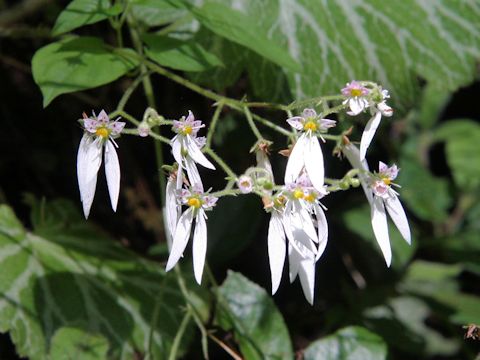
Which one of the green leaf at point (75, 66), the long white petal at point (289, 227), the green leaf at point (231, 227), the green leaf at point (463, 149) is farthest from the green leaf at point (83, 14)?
the green leaf at point (463, 149)

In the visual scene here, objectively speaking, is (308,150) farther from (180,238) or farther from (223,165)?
(180,238)

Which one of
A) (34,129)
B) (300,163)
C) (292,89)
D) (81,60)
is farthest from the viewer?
(34,129)

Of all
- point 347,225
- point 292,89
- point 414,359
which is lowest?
point 414,359

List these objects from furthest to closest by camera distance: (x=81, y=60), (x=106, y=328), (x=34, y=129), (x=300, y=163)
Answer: (x=34, y=129) < (x=106, y=328) < (x=81, y=60) < (x=300, y=163)

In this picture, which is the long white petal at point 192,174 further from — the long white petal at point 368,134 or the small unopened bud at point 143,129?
the long white petal at point 368,134

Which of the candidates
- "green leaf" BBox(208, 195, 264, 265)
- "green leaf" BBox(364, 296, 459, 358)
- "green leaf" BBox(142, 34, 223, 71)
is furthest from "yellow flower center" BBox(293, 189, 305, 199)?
"green leaf" BBox(364, 296, 459, 358)

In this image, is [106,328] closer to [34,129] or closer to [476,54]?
[34,129]

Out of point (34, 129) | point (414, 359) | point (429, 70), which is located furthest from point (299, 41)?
point (414, 359)

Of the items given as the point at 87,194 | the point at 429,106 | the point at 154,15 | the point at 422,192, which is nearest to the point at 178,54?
the point at 154,15
